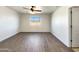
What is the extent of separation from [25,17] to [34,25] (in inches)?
59.6

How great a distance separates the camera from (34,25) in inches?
516

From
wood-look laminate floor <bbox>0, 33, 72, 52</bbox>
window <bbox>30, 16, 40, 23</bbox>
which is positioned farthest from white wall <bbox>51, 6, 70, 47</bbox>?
window <bbox>30, 16, 40, 23</bbox>

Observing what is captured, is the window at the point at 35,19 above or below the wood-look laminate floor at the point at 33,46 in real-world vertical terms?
above

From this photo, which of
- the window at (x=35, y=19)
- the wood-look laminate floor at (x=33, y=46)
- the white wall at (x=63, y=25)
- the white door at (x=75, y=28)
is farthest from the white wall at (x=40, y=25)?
the white door at (x=75, y=28)

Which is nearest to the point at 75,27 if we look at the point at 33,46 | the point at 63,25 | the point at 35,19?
the point at 63,25

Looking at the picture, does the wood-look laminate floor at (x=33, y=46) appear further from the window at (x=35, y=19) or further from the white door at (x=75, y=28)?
the window at (x=35, y=19)

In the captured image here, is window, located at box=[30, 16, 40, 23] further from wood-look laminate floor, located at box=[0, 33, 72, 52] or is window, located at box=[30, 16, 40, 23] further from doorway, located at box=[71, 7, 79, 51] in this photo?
doorway, located at box=[71, 7, 79, 51]

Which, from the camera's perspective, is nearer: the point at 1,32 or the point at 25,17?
the point at 1,32

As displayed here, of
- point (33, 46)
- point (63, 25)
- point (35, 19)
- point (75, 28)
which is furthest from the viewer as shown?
point (35, 19)

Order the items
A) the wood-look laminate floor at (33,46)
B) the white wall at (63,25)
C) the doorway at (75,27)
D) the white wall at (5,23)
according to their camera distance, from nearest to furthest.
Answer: the wood-look laminate floor at (33,46), the doorway at (75,27), the white wall at (63,25), the white wall at (5,23)

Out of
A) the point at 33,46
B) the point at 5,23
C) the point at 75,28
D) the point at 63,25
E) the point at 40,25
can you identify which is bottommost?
the point at 33,46

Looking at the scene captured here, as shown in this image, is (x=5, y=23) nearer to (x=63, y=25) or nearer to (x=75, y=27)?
(x=63, y=25)
